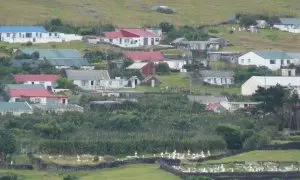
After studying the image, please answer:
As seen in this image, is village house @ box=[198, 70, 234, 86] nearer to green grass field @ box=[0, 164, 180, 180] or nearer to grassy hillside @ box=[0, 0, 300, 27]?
grassy hillside @ box=[0, 0, 300, 27]

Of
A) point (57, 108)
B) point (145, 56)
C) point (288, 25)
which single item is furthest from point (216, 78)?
point (288, 25)

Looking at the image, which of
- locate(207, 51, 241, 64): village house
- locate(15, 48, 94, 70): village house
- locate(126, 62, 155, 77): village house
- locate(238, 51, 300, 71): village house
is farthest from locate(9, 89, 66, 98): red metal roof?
locate(207, 51, 241, 64): village house

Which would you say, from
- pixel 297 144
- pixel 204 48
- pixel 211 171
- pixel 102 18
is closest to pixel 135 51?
pixel 204 48

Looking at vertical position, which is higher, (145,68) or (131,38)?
(131,38)

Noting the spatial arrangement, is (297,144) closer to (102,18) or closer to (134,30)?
(134,30)

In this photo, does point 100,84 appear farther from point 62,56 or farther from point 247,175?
point 247,175

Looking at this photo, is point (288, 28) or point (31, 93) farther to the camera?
point (288, 28)
